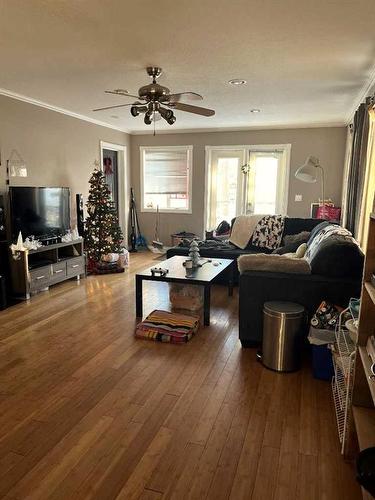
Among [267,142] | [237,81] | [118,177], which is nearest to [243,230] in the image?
[267,142]

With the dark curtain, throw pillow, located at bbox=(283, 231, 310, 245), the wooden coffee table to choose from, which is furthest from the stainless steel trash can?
throw pillow, located at bbox=(283, 231, 310, 245)

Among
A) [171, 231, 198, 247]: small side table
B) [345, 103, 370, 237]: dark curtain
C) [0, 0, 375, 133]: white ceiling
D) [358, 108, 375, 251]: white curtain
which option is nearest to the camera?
[0, 0, 375, 133]: white ceiling

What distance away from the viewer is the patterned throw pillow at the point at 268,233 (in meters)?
5.62

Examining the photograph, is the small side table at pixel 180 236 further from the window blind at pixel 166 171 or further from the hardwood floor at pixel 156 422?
the hardwood floor at pixel 156 422

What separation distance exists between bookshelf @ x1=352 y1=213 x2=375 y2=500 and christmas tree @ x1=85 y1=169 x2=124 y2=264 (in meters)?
4.66

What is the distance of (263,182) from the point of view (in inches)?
275

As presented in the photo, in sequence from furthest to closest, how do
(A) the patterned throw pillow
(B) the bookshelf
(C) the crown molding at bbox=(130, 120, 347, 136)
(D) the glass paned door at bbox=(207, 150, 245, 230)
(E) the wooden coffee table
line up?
(D) the glass paned door at bbox=(207, 150, 245, 230) < (C) the crown molding at bbox=(130, 120, 347, 136) < (A) the patterned throw pillow < (E) the wooden coffee table < (B) the bookshelf

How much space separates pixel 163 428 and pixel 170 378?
55 cm

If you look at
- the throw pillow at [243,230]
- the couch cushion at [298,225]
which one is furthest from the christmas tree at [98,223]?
the couch cushion at [298,225]

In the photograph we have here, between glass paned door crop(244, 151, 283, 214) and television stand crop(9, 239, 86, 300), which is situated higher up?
glass paned door crop(244, 151, 283, 214)

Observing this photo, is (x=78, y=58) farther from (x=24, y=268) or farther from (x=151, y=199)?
(x=151, y=199)

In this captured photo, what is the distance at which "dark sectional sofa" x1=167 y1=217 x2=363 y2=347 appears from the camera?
2.84 metres

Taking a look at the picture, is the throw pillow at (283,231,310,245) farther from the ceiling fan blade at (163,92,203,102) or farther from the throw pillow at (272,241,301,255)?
the ceiling fan blade at (163,92,203,102)

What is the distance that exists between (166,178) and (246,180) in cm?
170
